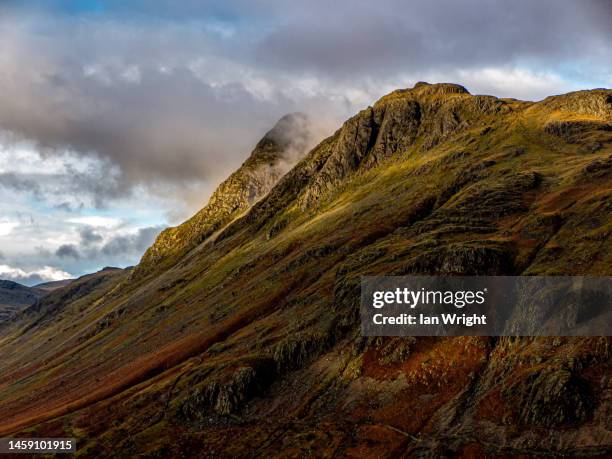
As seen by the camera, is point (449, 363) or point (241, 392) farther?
point (241, 392)

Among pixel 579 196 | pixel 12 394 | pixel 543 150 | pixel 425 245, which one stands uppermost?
pixel 543 150

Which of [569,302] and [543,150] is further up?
[543,150]

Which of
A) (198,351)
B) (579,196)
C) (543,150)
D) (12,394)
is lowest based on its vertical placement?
(12,394)

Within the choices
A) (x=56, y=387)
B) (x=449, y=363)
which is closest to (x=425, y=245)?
(x=449, y=363)

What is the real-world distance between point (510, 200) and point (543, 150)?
59.9 metres

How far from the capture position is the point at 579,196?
125 metres

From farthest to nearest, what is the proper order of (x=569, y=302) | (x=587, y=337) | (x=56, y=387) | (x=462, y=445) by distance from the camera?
(x=56, y=387), (x=569, y=302), (x=587, y=337), (x=462, y=445)

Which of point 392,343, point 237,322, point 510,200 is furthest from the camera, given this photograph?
point 237,322

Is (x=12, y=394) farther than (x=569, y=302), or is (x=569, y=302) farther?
(x=12, y=394)

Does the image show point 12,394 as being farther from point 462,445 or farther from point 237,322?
point 462,445

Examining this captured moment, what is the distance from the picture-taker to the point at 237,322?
488 ft

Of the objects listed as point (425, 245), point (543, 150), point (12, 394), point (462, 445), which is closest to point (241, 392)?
point (462, 445)

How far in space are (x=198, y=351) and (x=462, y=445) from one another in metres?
86.4

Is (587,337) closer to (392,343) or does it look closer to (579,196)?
(392,343)
